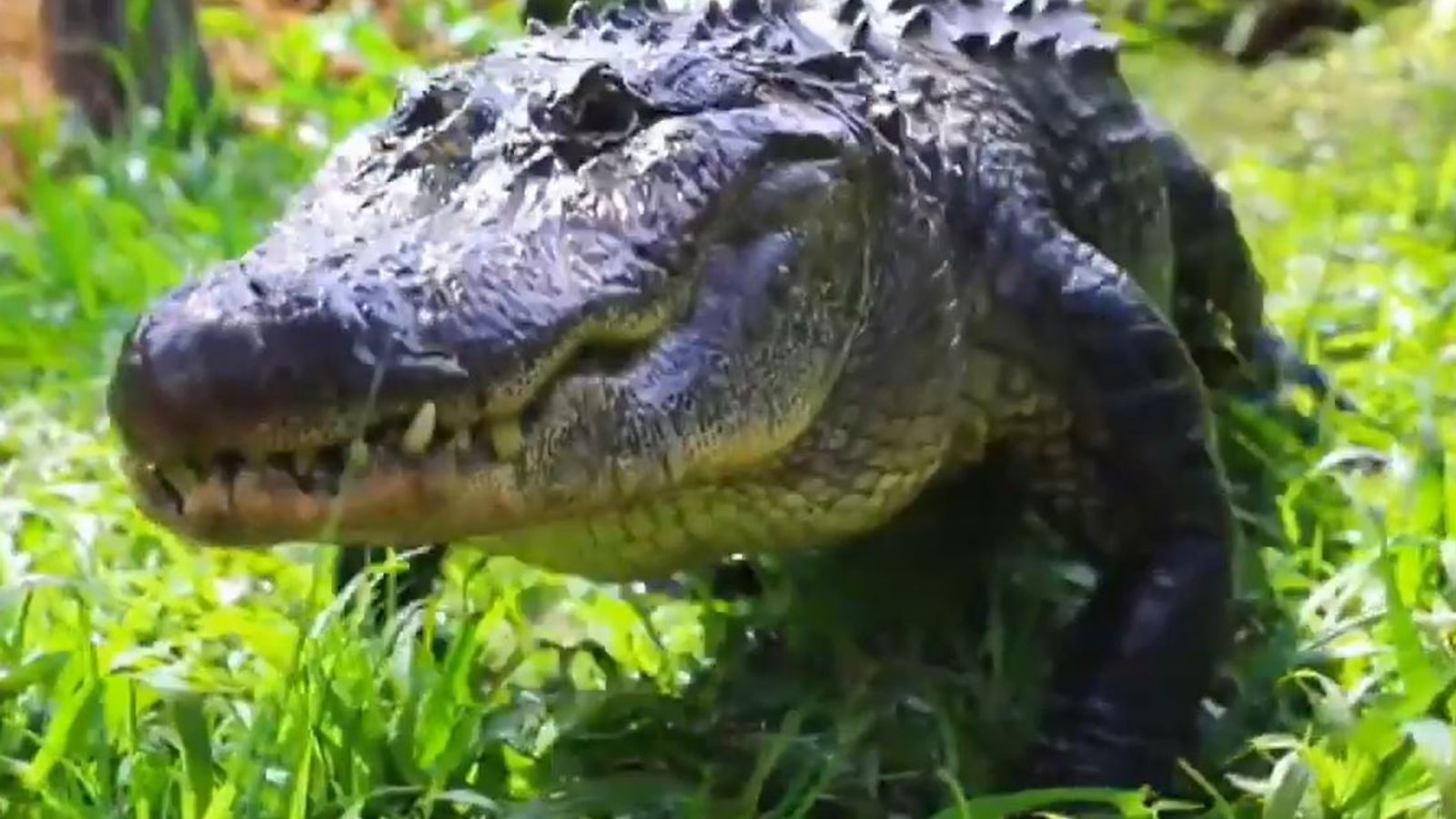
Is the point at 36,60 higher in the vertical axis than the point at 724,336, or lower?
higher

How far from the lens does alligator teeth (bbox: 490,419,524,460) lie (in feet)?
4.98

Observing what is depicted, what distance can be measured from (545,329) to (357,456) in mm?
194

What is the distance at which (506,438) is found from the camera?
152 cm

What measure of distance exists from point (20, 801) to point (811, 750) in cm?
74

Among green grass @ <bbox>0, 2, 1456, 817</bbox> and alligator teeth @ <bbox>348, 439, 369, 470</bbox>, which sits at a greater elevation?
alligator teeth @ <bbox>348, 439, 369, 470</bbox>

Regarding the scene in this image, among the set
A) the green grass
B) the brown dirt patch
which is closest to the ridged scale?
the green grass

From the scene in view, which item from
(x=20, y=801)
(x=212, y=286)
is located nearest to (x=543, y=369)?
(x=212, y=286)

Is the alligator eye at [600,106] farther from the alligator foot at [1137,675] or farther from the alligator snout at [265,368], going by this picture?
the alligator foot at [1137,675]

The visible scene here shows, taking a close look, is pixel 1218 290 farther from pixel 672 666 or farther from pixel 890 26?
pixel 672 666

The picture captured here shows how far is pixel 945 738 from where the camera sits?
1.90 metres

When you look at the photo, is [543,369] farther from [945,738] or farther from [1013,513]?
[1013,513]

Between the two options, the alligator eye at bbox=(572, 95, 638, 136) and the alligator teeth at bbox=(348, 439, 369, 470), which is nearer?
the alligator teeth at bbox=(348, 439, 369, 470)

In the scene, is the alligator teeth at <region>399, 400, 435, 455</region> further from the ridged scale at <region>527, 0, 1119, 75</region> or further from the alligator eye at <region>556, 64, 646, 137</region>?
the ridged scale at <region>527, 0, 1119, 75</region>

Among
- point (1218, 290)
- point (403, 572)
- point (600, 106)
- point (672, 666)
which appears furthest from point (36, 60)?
point (600, 106)
